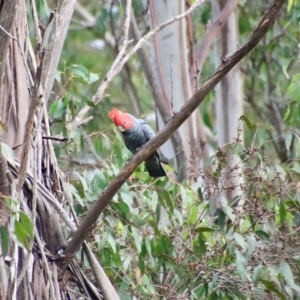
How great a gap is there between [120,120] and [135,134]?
194mm

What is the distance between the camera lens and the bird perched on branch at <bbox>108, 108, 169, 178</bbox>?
3.79 m

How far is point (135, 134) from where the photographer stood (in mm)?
4090

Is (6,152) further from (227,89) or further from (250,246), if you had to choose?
(227,89)

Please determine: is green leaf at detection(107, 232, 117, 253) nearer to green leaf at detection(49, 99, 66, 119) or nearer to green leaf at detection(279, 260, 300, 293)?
green leaf at detection(49, 99, 66, 119)

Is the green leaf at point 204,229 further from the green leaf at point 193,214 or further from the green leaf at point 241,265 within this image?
the green leaf at point 241,265

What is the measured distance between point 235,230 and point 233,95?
2431mm

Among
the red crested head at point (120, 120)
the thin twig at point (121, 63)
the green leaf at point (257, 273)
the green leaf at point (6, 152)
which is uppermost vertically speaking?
the red crested head at point (120, 120)

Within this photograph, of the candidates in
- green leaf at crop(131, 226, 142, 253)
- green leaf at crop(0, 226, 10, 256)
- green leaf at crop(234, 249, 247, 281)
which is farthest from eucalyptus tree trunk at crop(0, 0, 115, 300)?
green leaf at crop(234, 249, 247, 281)

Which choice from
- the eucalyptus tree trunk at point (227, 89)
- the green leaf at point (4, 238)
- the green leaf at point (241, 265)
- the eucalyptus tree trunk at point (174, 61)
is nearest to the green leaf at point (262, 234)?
the green leaf at point (241, 265)

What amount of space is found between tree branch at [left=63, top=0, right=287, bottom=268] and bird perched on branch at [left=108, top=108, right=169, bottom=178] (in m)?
Result: 1.01

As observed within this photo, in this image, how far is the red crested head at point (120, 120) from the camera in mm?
3912

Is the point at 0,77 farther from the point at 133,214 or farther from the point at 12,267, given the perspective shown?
the point at 133,214

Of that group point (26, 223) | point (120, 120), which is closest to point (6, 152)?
point (26, 223)

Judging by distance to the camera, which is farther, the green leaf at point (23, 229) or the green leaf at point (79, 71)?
the green leaf at point (79, 71)
